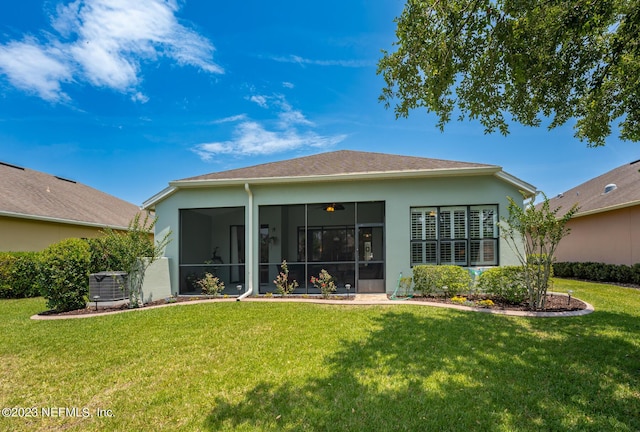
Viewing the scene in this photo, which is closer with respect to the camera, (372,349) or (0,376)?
(0,376)

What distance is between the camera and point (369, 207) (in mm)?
11336

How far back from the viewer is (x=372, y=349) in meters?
4.66

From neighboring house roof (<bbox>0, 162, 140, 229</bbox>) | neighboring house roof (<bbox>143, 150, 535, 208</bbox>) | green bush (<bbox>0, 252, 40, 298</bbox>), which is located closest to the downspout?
neighboring house roof (<bbox>143, 150, 535, 208</bbox>)

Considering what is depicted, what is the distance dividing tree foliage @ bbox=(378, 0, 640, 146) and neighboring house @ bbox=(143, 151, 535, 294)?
256 cm

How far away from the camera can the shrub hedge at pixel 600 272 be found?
1148 centimetres

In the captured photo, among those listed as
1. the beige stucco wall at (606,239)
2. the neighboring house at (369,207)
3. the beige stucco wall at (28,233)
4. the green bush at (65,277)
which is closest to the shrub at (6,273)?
the beige stucco wall at (28,233)

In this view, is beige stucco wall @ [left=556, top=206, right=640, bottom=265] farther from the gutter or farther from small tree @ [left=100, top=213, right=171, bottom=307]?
small tree @ [left=100, top=213, right=171, bottom=307]

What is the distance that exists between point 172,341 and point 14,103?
16.1 metres

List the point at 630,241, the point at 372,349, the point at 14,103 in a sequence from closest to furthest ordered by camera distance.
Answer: the point at 372,349
the point at 630,241
the point at 14,103

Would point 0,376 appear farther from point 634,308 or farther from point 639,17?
point 634,308

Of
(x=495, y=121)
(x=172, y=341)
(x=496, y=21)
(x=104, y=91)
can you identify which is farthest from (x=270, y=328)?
(x=104, y=91)

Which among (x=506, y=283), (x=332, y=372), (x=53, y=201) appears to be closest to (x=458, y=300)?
(x=506, y=283)

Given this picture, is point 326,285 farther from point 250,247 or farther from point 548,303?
point 548,303

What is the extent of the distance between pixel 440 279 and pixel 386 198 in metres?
2.82
